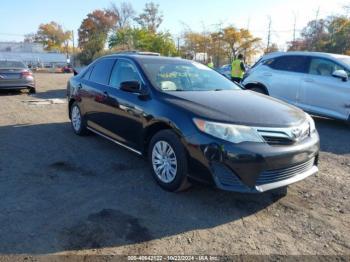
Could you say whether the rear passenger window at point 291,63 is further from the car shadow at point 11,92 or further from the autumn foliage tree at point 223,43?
the autumn foliage tree at point 223,43

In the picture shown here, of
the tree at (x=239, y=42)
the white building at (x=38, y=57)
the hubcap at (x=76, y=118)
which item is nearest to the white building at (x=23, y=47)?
the white building at (x=38, y=57)

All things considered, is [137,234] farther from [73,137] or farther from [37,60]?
[37,60]

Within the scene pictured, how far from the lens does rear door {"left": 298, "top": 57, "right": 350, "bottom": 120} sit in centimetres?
786

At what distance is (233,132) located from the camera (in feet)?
12.0

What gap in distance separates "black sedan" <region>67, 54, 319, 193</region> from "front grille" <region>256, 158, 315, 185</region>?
0.01 metres

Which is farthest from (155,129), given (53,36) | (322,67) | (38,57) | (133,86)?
(53,36)

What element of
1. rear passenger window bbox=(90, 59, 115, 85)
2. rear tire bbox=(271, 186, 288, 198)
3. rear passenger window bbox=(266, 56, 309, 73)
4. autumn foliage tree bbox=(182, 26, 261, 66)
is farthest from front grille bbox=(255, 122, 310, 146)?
autumn foliage tree bbox=(182, 26, 261, 66)

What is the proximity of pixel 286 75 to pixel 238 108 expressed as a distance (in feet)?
17.5

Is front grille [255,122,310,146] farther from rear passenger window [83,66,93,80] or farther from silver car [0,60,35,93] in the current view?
silver car [0,60,35,93]

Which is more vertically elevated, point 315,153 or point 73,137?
point 315,153

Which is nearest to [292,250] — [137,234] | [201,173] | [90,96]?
[201,173]

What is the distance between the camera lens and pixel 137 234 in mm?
3299

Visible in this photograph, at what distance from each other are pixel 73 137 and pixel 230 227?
4172mm

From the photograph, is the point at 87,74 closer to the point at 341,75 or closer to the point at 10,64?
the point at 341,75
